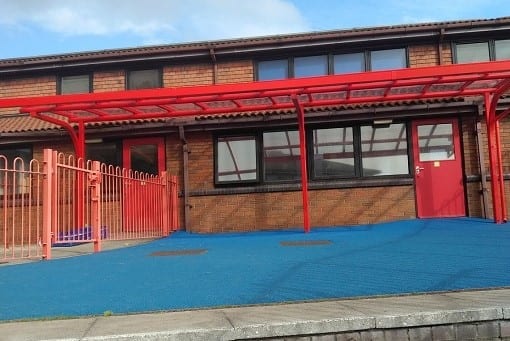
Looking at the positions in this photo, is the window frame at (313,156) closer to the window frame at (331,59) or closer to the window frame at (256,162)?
the window frame at (256,162)

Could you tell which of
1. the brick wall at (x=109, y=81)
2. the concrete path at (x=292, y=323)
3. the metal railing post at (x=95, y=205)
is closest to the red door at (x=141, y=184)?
the metal railing post at (x=95, y=205)

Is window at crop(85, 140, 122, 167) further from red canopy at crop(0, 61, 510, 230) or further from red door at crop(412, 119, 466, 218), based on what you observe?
red door at crop(412, 119, 466, 218)

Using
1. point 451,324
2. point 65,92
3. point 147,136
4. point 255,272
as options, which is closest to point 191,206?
point 147,136

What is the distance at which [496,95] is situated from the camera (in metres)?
10.5

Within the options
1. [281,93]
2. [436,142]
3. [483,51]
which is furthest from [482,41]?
[281,93]

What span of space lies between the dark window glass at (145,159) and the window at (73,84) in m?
2.94

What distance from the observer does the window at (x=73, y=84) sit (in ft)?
49.2

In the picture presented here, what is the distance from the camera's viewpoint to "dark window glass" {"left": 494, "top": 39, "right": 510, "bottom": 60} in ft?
44.4

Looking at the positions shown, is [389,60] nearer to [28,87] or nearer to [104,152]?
[104,152]

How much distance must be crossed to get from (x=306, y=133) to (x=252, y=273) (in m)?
7.23

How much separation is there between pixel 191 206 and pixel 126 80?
14.7 feet

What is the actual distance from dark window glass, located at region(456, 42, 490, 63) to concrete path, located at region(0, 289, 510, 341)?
10432 mm

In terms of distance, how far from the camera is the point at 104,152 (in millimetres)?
13930

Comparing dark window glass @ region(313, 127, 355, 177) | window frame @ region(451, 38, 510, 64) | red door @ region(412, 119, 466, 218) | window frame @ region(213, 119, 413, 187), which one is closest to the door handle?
red door @ region(412, 119, 466, 218)
